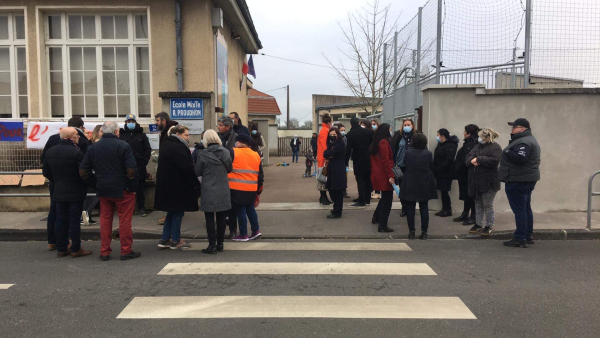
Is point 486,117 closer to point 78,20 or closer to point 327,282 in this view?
point 327,282

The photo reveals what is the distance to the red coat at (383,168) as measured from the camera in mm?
7355

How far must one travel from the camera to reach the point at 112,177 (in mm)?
5875

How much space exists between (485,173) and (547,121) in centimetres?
287

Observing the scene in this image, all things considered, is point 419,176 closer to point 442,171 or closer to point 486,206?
point 486,206

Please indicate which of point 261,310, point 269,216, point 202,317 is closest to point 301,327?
point 261,310

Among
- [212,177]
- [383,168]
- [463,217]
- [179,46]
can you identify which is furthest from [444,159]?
[179,46]

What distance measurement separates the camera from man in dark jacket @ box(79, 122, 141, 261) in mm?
5879

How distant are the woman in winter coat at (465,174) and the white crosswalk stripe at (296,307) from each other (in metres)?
3.88

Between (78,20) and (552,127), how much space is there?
10.3m

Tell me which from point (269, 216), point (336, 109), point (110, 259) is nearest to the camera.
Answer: point (110, 259)

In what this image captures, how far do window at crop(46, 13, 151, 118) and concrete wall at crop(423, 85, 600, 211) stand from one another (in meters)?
6.37

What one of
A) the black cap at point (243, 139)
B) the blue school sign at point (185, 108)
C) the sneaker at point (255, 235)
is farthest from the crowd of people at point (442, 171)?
the blue school sign at point (185, 108)

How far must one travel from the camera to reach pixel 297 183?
13.9 meters

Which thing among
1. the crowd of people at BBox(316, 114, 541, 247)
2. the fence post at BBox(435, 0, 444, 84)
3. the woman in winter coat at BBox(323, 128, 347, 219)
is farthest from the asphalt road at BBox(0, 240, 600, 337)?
the fence post at BBox(435, 0, 444, 84)
